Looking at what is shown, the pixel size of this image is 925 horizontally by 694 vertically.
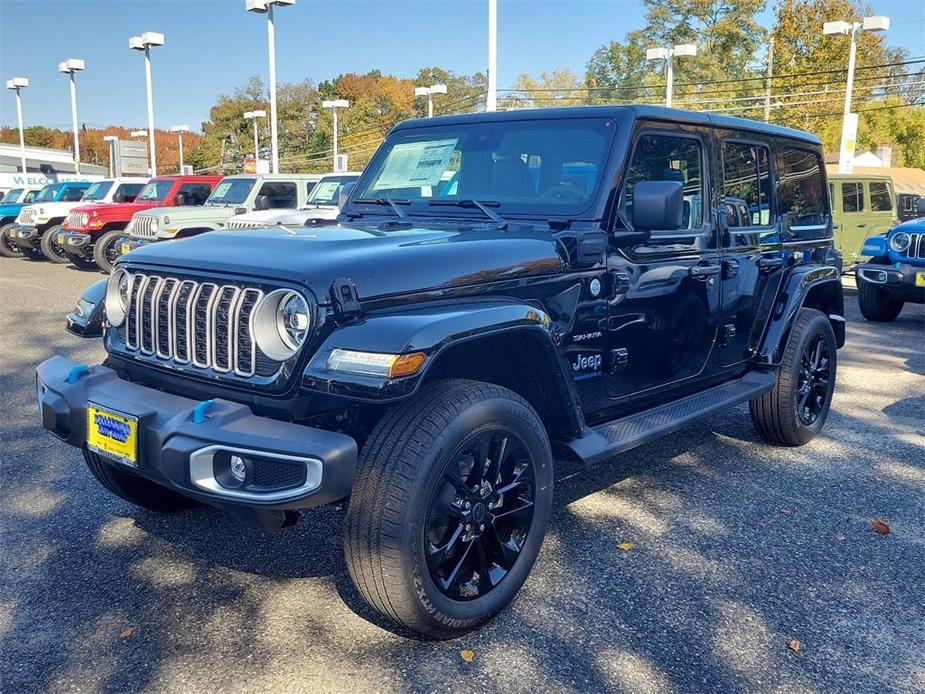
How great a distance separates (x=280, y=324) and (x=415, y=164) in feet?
5.97

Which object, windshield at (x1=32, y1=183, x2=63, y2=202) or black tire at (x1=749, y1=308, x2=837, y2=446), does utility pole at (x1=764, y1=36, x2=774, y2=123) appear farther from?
black tire at (x1=749, y1=308, x2=837, y2=446)

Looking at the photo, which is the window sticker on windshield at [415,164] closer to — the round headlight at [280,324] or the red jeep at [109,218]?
the round headlight at [280,324]

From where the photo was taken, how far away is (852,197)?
14.4 meters

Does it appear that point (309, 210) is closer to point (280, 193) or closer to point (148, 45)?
point (280, 193)

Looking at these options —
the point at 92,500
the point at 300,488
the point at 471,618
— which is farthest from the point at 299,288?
the point at 92,500

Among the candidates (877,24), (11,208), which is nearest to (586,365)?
(11,208)

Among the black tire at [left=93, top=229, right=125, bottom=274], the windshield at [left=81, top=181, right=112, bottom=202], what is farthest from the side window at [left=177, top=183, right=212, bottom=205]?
A: the windshield at [left=81, top=181, right=112, bottom=202]

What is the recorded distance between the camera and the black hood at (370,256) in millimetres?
2889

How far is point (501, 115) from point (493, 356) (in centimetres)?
144

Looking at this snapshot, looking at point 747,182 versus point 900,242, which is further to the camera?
point 900,242

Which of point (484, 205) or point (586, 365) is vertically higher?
point (484, 205)

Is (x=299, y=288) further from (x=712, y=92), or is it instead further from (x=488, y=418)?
(x=712, y=92)

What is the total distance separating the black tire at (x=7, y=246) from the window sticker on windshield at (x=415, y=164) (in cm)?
1674

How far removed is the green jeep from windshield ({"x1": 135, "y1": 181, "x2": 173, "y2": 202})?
11.9m
